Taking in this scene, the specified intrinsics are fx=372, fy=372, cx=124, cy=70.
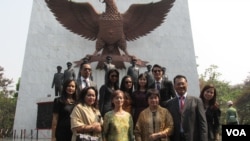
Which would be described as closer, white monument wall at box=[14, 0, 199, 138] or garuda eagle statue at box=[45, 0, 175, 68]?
garuda eagle statue at box=[45, 0, 175, 68]

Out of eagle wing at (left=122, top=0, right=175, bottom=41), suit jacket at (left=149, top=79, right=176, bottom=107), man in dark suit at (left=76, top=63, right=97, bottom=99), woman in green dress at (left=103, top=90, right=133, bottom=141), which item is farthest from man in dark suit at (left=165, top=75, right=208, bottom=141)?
eagle wing at (left=122, top=0, right=175, bottom=41)

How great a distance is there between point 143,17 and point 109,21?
1271mm

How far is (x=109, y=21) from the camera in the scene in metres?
11.2

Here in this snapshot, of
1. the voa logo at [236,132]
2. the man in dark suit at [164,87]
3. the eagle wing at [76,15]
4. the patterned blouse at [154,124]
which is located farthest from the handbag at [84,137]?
the eagle wing at [76,15]

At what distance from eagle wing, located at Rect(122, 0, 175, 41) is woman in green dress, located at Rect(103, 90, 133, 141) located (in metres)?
8.13

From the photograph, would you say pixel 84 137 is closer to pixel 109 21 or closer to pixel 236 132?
pixel 236 132

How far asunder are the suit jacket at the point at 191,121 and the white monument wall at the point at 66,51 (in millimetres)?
8659

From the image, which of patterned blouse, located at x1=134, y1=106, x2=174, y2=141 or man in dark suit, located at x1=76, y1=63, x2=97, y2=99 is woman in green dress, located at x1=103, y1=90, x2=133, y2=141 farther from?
man in dark suit, located at x1=76, y1=63, x2=97, y2=99

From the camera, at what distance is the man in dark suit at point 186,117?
139 inches

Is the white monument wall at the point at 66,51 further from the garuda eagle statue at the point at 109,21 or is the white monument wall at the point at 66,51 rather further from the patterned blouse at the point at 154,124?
the patterned blouse at the point at 154,124

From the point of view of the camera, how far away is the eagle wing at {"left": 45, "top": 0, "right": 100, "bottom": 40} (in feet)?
37.0

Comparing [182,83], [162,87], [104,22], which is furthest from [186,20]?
[182,83]

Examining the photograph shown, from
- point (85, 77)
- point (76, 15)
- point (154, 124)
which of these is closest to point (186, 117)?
point (154, 124)

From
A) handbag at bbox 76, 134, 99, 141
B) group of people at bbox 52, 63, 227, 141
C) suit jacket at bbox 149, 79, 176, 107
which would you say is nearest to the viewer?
handbag at bbox 76, 134, 99, 141
